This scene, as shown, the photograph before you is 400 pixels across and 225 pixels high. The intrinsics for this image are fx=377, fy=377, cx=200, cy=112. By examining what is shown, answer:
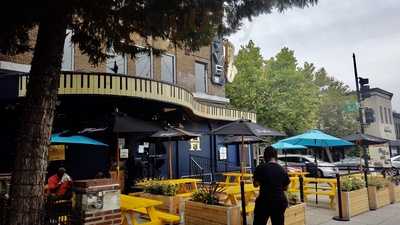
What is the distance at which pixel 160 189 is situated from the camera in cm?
962

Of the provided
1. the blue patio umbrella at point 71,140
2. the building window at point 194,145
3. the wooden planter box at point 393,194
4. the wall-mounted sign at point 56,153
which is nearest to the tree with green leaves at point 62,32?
the blue patio umbrella at point 71,140

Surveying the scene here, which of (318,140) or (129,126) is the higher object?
(129,126)

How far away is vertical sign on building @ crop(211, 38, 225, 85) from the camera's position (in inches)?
832

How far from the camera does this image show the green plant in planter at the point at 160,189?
9421 millimetres

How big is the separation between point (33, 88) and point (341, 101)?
37.0 metres

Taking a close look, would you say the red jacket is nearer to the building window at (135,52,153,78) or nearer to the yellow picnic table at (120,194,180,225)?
the yellow picnic table at (120,194,180,225)

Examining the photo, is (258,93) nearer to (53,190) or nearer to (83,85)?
(83,85)

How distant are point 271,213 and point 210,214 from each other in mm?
1733

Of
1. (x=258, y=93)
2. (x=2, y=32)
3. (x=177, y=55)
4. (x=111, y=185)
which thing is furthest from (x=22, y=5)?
(x=258, y=93)

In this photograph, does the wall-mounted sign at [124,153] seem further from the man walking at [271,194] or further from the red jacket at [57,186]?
the man walking at [271,194]

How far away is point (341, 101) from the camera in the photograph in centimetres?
3838

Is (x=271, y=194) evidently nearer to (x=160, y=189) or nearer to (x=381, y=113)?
(x=160, y=189)

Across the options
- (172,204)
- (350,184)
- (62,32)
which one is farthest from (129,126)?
(350,184)

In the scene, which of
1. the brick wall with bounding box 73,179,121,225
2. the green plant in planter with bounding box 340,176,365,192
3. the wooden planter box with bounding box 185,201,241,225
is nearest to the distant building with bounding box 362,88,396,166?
the green plant in planter with bounding box 340,176,365,192
